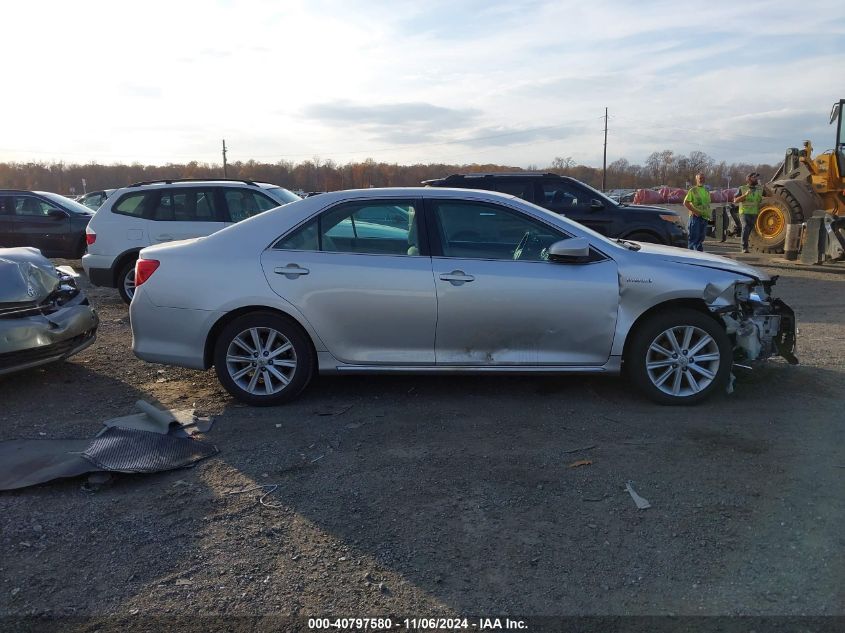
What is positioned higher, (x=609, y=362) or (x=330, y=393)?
(x=609, y=362)

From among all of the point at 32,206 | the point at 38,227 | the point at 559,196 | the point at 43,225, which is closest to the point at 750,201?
the point at 559,196

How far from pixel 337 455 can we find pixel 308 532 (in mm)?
953

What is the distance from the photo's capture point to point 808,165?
15.4 m

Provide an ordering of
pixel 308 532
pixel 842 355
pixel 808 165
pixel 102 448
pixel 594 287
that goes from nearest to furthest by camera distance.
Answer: pixel 308 532 → pixel 102 448 → pixel 594 287 → pixel 842 355 → pixel 808 165

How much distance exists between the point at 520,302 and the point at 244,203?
5792mm

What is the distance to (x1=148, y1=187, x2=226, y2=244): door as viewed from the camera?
30.6ft

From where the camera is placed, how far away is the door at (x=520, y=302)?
4930mm

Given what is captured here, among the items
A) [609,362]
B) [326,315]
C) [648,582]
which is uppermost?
[326,315]

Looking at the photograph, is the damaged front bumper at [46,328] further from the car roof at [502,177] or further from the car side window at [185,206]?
the car roof at [502,177]

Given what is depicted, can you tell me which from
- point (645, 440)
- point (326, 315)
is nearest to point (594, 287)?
point (645, 440)

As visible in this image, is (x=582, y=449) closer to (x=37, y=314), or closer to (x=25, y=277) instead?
(x=37, y=314)

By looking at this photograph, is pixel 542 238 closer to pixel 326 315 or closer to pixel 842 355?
pixel 326 315

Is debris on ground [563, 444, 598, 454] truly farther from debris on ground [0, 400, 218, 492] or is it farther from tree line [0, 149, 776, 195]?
tree line [0, 149, 776, 195]

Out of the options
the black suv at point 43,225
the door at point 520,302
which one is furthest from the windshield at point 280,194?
the black suv at point 43,225
